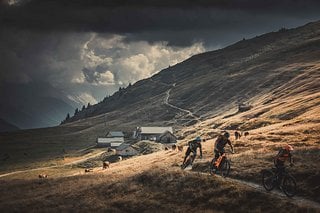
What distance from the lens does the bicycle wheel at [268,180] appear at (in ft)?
105

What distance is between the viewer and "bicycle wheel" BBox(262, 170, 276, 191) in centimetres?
3206

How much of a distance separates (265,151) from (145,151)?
80.9 meters

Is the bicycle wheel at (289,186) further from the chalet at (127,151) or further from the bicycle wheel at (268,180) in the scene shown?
the chalet at (127,151)

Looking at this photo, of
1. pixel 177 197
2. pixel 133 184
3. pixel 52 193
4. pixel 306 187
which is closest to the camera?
pixel 306 187

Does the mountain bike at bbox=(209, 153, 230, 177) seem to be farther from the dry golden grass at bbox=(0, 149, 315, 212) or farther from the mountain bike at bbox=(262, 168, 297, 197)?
the mountain bike at bbox=(262, 168, 297, 197)

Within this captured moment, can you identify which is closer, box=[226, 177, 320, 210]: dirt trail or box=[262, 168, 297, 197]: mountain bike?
box=[226, 177, 320, 210]: dirt trail

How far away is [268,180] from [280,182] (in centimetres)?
108

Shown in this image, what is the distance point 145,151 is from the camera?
124875 millimetres

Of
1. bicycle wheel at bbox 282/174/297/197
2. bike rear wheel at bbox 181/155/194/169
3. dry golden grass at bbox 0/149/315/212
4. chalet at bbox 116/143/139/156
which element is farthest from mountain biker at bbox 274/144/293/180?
→ chalet at bbox 116/143/139/156

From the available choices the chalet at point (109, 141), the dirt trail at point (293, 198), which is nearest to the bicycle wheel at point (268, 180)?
the dirt trail at point (293, 198)

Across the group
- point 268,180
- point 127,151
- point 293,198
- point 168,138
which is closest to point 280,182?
point 268,180

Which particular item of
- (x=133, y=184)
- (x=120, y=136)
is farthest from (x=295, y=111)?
(x=120, y=136)

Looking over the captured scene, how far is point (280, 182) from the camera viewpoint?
3164 cm

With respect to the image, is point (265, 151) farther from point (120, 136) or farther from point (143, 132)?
point (120, 136)
